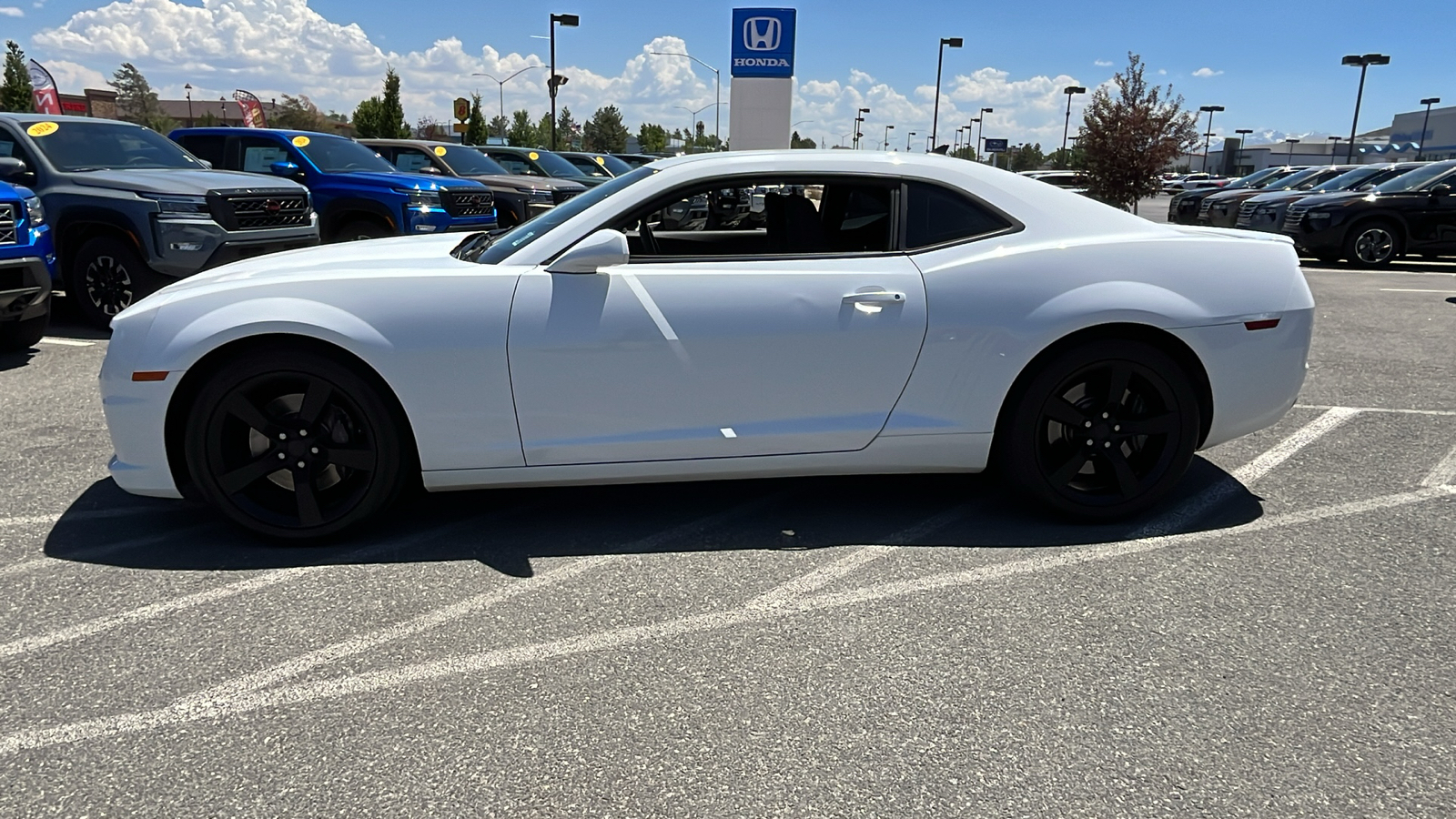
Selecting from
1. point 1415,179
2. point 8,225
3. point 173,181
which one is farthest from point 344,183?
point 1415,179

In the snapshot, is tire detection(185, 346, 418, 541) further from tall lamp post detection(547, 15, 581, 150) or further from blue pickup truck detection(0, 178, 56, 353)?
tall lamp post detection(547, 15, 581, 150)

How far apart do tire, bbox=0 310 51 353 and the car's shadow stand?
3535 mm

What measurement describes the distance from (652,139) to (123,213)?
Result: 85.9 meters

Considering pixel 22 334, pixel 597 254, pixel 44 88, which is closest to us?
pixel 597 254

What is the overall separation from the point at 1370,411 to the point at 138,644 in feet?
20.3

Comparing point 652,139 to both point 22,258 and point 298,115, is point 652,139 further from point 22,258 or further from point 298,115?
point 22,258

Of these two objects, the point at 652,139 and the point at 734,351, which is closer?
the point at 734,351

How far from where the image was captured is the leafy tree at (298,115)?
77.3 m

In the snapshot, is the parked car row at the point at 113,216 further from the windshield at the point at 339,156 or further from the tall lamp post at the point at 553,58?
the tall lamp post at the point at 553,58

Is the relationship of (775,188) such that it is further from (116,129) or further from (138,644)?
(116,129)

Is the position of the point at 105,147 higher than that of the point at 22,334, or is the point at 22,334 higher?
the point at 105,147

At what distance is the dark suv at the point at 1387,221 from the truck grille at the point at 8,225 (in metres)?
15.5

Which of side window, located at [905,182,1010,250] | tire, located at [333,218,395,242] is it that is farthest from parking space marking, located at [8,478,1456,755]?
tire, located at [333,218,395,242]

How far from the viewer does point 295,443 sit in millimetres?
3582
